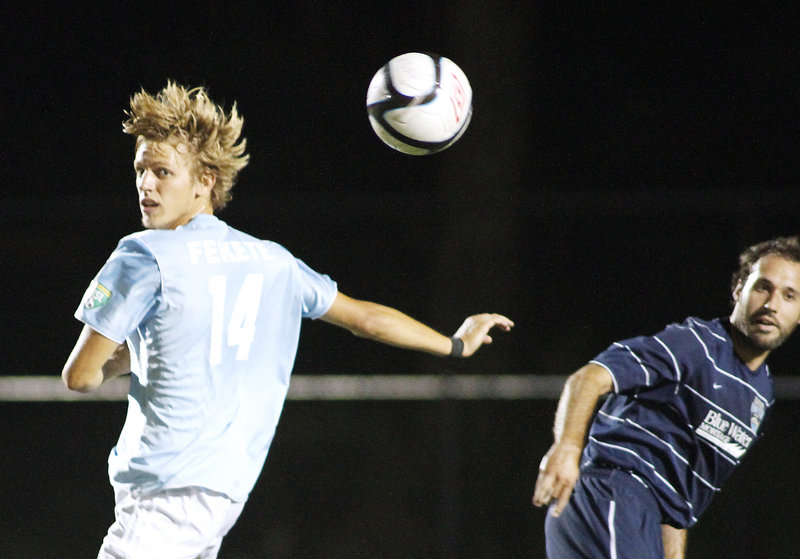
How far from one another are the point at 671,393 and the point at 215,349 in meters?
1.32

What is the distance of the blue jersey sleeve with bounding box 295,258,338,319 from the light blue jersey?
0.11 m

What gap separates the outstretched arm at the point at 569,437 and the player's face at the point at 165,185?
46.4 inches

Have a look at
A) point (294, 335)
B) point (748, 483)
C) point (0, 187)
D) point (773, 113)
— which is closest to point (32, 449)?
point (294, 335)

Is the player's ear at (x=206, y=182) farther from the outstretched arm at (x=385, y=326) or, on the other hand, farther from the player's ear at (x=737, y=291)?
the player's ear at (x=737, y=291)

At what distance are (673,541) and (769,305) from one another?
782 millimetres

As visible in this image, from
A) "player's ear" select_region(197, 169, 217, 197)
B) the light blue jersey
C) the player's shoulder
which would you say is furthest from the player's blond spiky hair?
the player's shoulder

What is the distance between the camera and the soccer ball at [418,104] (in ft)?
11.7

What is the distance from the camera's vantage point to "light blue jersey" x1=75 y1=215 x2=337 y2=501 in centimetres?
256

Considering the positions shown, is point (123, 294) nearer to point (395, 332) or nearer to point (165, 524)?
point (165, 524)

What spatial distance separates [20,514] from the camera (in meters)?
5.99

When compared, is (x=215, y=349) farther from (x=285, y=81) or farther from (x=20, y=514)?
(x=285, y=81)

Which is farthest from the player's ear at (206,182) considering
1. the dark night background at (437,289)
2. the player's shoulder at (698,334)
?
the dark night background at (437,289)

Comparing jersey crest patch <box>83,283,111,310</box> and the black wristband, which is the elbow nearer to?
jersey crest patch <box>83,283,111,310</box>

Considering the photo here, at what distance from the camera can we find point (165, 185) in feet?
9.30
